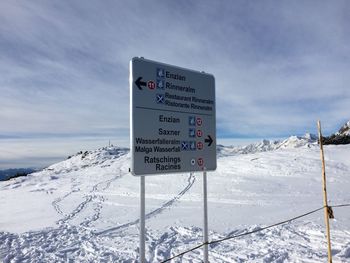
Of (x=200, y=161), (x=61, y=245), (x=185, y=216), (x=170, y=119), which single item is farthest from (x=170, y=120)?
(x=185, y=216)

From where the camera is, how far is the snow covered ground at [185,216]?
24.9 ft

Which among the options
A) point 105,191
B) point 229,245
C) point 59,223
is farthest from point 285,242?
point 105,191

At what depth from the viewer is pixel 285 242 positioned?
7.79 metres

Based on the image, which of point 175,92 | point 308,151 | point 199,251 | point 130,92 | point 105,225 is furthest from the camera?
point 308,151

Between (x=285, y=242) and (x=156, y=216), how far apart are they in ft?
18.1

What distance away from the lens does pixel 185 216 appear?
1177 centimetres

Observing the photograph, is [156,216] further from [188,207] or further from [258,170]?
[258,170]

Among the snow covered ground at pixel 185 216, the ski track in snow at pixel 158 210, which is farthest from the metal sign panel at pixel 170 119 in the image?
the ski track in snow at pixel 158 210

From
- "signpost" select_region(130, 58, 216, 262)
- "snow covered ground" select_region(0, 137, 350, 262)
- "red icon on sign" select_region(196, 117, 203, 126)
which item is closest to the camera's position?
"signpost" select_region(130, 58, 216, 262)

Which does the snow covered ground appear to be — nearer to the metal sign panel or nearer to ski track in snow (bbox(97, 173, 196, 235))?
ski track in snow (bbox(97, 173, 196, 235))

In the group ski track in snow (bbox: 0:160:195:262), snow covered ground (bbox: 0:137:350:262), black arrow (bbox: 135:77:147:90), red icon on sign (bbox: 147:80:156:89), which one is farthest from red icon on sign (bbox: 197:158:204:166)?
ski track in snow (bbox: 0:160:195:262)

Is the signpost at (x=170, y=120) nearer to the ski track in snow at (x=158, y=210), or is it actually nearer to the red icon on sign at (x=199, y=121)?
the red icon on sign at (x=199, y=121)

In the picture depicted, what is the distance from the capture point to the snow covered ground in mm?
7598

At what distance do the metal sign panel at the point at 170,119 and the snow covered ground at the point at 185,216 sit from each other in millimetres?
3107
